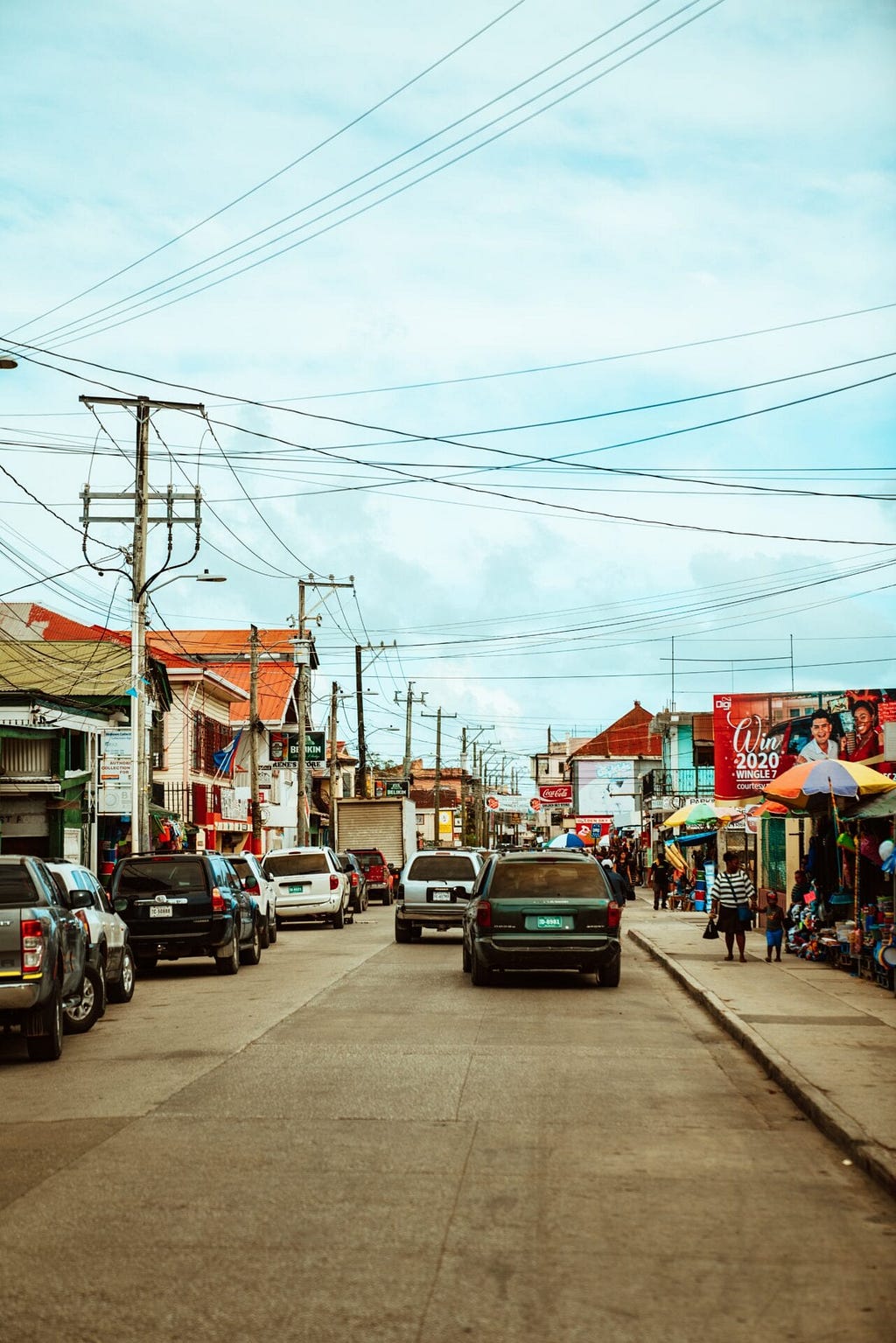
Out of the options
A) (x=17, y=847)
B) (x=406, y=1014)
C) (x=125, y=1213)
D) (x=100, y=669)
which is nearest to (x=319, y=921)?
(x=17, y=847)

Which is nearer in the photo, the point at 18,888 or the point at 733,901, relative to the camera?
the point at 18,888

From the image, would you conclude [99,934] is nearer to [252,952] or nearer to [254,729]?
[252,952]

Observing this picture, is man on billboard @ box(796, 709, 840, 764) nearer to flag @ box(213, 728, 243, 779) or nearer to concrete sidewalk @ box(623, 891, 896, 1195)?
concrete sidewalk @ box(623, 891, 896, 1195)

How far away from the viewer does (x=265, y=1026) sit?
15367 mm

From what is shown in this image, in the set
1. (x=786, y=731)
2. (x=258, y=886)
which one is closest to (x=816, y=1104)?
(x=258, y=886)

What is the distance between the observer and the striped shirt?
2306cm

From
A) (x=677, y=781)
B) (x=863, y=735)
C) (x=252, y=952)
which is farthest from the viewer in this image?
(x=677, y=781)

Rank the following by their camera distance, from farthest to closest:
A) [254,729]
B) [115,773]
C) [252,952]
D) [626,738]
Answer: [626,738] → [254,729] → [115,773] → [252,952]

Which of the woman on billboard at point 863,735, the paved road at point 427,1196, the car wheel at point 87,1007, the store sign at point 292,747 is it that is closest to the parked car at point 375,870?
the store sign at point 292,747

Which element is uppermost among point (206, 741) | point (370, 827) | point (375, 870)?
point (206, 741)

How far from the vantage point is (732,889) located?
76.0 ft

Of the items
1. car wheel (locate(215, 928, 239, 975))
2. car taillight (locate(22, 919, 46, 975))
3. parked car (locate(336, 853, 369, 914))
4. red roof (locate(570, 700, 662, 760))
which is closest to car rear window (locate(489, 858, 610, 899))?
car wheel (locate(215, 928, 239, 975))

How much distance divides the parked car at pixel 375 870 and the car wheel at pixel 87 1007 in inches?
1392

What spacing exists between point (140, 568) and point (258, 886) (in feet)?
25.7
